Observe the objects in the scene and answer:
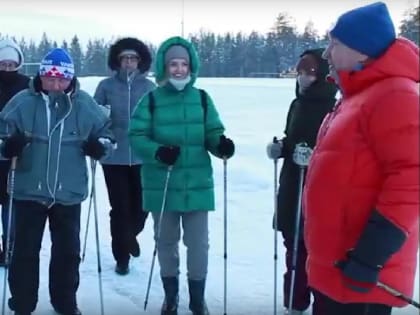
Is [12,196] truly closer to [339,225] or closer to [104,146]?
[104,146]

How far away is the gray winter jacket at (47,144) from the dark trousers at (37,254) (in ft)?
0.28

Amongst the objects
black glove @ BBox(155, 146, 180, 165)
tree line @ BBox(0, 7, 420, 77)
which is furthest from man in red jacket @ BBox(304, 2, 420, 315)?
tree line @ BBox(0, 7, 420, 77)

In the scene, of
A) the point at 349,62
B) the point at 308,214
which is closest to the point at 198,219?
the point at 308,214

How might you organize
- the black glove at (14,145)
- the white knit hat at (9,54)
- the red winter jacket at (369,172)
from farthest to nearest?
the white knit hat at (9,54) → the black glove at (14,145) → the red winter jacket at (369,172)

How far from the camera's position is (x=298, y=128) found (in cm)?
425

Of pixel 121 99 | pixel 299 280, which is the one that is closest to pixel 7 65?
pixel 121 99

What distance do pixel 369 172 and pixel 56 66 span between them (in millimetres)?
2420

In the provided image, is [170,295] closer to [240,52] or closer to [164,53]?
[164,53]

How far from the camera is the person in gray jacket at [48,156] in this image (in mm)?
4141

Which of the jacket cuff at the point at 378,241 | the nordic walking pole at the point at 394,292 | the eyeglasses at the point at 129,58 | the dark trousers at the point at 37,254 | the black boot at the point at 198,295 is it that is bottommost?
the black boot at the point at 198,295

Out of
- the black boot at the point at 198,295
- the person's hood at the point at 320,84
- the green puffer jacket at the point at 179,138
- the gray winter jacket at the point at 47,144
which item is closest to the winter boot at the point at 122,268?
the black boot at the point at 198,295

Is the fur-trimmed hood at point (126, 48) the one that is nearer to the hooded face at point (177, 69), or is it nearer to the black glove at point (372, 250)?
the hooded face at point (177, 69)

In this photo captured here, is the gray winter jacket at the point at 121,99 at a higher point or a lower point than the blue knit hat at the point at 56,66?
lower

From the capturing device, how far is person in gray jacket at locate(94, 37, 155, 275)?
546 centimetres
